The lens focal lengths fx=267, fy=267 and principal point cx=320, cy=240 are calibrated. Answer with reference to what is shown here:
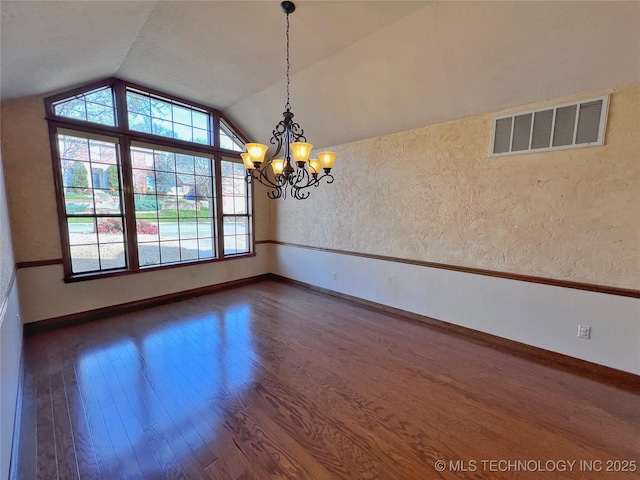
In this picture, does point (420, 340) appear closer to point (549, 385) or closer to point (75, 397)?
point (549, 385)

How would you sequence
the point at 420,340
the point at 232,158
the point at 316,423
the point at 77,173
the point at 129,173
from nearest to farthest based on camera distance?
the point at 316,423, the point at 420,340, the point at 77,173, the point at 129,173, the point at 232,158

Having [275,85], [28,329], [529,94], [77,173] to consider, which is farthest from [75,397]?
[529,94]

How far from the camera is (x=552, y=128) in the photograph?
8.16 ft

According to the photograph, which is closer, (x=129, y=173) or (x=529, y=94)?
(x=529, y=94)

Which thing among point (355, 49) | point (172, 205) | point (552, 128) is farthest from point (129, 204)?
point (552, 128)

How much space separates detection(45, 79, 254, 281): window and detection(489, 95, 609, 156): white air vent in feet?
13.3

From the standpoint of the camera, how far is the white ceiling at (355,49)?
76.7 inches

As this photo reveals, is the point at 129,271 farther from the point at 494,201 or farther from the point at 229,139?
the point at 494,201

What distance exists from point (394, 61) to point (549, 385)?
10.7 feet

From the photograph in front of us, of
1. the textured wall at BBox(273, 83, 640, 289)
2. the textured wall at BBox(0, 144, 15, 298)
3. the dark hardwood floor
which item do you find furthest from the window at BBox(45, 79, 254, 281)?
the textured wall at BBox(273, 83, 640, 289)

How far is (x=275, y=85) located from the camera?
3547 mm

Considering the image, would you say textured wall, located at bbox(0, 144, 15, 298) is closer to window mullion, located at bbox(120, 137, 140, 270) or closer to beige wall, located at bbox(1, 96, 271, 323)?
beige wall, located at bbox(1, 96, 271, 323)

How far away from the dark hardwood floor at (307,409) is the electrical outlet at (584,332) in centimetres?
34

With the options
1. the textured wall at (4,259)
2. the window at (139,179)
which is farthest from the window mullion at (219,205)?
the textured wall at (4,259)
